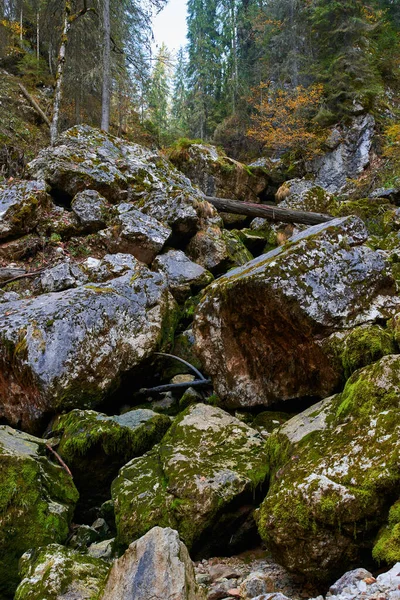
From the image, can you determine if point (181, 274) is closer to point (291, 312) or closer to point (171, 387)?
point (171, 387)

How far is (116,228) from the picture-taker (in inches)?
419

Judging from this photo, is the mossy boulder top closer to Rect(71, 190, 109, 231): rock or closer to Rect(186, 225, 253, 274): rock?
Rect(186, 225, 253, 274): rock

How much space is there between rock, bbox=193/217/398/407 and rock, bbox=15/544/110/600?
312 centimetres

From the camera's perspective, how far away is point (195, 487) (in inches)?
155

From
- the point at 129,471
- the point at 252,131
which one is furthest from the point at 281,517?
the point at 252,131

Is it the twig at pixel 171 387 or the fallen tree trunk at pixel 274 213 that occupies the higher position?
the fallen tree trunk at pixel 274 213

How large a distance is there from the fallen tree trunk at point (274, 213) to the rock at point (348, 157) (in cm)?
860

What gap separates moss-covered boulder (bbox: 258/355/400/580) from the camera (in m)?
2.81

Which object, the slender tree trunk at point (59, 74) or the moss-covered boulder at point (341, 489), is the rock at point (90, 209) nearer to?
the slender tree trunk at point (59, 74)

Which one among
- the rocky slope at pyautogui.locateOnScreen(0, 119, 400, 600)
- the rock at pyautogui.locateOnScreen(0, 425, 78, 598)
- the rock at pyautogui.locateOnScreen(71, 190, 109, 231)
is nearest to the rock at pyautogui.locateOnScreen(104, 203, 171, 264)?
the rocky slope at pyautogui.locateOnScreen(0, 119, 400, 600)

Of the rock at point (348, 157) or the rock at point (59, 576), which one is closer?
the rock at point (59, 576)

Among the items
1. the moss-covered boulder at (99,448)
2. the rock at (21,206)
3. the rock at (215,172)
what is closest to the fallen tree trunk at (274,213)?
the rock at (215,172)

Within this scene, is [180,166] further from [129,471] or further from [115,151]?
[129,471]

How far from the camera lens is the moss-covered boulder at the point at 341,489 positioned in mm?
2812
